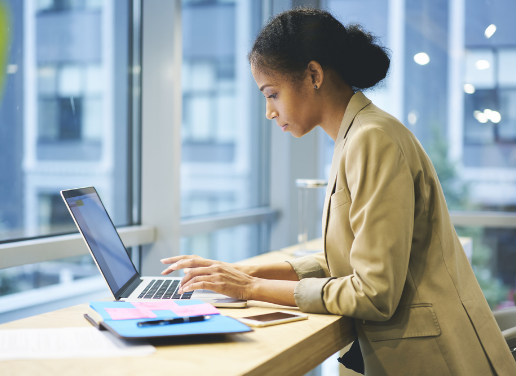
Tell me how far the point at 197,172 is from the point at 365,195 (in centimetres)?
182

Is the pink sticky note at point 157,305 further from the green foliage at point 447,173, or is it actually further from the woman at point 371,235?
the green foliage at point 447,173

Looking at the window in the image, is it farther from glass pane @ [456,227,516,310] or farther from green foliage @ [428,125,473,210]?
glass pane @ [456,227,516,310]

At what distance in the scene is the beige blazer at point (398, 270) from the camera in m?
0.93

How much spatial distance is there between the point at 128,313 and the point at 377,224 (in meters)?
0.50

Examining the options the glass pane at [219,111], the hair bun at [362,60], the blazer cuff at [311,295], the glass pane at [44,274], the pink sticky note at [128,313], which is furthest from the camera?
the glass pane at [219,111]

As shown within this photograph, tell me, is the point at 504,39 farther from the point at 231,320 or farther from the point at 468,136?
the point at 231,320

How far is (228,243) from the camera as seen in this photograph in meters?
2.99

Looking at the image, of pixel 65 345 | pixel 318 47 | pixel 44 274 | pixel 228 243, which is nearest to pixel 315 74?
pixel 318 47

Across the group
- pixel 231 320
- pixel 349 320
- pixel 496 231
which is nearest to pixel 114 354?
pixel 231 320

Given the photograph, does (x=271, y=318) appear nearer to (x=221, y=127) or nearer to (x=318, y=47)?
(x=318, y=47)

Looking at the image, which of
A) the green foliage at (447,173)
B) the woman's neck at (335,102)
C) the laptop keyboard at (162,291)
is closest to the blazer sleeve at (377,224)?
the woman's neck at (335,102)

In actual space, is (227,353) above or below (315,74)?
below

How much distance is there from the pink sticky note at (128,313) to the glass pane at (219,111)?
1.57 meters

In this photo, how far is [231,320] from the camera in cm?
92
